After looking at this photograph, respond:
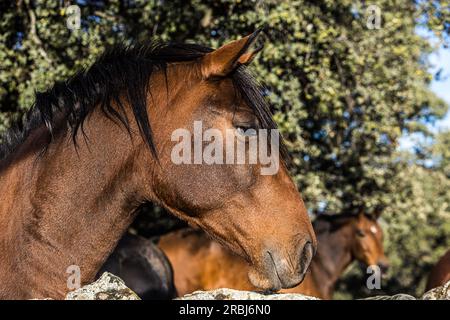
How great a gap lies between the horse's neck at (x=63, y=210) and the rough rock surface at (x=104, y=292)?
0.51 m

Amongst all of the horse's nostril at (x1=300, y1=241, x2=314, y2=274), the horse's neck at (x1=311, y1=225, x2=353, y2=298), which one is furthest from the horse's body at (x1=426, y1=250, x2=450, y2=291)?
the horse's nostril at (x1=300, y1=241, x2=314, y2=274)

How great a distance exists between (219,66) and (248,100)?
249 mm

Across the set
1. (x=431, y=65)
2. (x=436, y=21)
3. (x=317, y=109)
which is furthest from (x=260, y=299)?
(x=431, y=65)

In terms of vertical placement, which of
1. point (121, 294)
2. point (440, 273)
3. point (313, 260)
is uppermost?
point (121, 294)

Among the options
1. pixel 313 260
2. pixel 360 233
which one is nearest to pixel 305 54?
pixel 313 260

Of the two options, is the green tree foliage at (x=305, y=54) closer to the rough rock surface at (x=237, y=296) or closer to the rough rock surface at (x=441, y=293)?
the rough rock surface at (x=441, y=293)

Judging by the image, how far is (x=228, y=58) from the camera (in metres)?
3.27

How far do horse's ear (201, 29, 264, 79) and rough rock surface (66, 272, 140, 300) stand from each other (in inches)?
49.4

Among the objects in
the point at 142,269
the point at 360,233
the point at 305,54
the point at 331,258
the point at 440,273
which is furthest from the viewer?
the point at 360,233

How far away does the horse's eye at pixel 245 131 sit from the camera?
331cm

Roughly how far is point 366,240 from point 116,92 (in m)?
8.89

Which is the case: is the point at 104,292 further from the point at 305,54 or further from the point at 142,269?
the point at 305,54

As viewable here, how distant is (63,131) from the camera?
346 cm

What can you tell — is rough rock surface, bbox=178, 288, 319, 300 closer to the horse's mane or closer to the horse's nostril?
the horse's nostril
